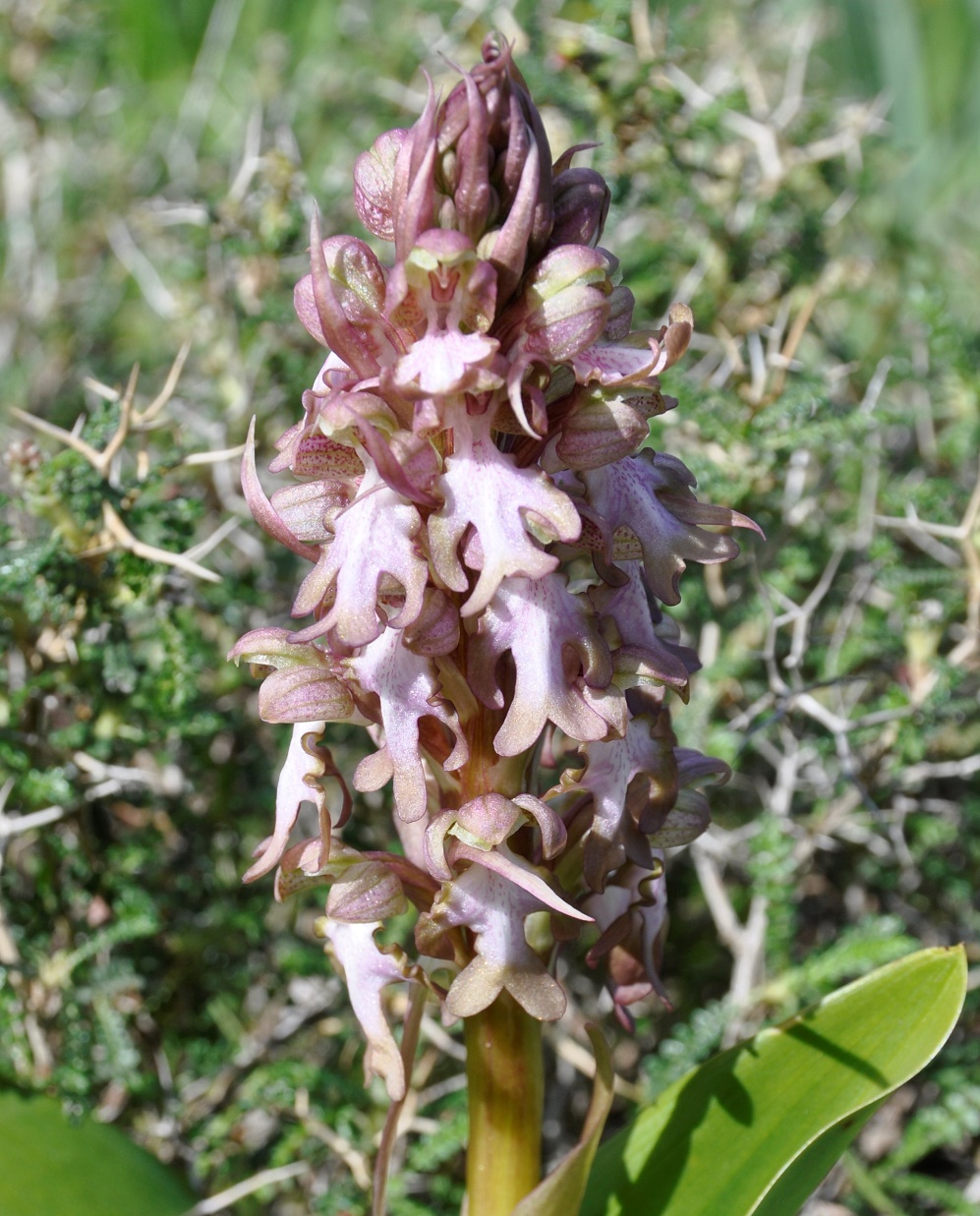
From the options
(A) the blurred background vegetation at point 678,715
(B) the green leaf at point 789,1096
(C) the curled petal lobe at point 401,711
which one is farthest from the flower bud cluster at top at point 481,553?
(A) the blurred background vegetation at point 678,715

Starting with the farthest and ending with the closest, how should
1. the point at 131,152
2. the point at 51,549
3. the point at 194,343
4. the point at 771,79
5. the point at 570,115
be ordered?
1. the point at 131,152
2. the point at 771,79
3. the point at 194,343
4. the point at 570,115
5. the point at 51,549

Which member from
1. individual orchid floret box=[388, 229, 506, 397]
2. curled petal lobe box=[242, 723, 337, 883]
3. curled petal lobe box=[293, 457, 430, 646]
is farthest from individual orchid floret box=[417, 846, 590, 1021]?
individual orchid floret box=[388, 229, 506, 397]

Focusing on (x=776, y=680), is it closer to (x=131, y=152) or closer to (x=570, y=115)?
(x=570, y=115)

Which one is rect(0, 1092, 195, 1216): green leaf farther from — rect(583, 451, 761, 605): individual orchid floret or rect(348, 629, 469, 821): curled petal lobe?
rect(583, 451, 761, 605): individual orchid floret

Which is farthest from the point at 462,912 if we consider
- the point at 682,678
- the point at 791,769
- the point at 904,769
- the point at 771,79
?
the point at 771,79

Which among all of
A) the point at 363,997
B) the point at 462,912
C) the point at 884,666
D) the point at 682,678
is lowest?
the point at 884,666
